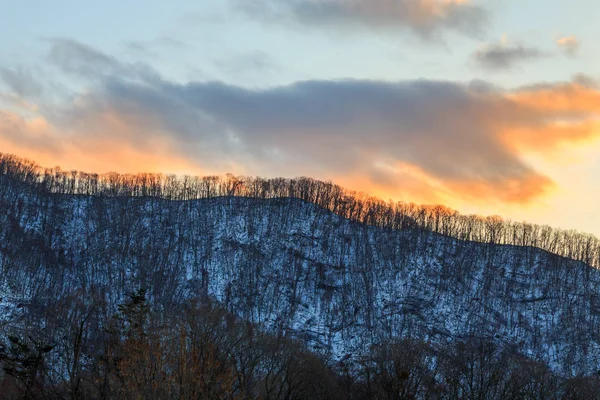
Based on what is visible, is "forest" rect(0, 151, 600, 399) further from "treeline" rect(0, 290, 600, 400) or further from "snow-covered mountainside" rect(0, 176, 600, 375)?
"treeline" rect(0, 290, 600, 400)

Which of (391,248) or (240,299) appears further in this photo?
(391,248)

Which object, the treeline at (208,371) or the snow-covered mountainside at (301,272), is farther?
the snow-covered mountainside at (301,272)

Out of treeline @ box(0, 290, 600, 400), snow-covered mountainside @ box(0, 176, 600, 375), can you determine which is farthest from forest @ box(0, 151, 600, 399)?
treeline @ box(0, 290, 600, 400)

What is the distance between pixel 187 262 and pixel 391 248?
5219 cm

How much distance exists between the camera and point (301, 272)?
6334 inches

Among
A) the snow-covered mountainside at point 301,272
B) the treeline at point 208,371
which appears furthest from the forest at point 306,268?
the treeline at point 208,371

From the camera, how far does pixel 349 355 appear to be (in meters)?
127

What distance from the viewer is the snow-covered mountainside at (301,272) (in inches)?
5581

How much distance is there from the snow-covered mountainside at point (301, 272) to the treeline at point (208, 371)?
43.1m

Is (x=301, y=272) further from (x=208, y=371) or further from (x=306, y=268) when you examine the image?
(x=208, y=371)

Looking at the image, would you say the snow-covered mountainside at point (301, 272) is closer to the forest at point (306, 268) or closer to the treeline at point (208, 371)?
the forest at point (306, 268)

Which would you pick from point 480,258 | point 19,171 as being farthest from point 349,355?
point 19,171

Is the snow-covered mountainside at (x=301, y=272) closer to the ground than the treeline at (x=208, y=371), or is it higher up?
higher up

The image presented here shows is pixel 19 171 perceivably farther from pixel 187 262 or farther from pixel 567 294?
pixel 567 294
